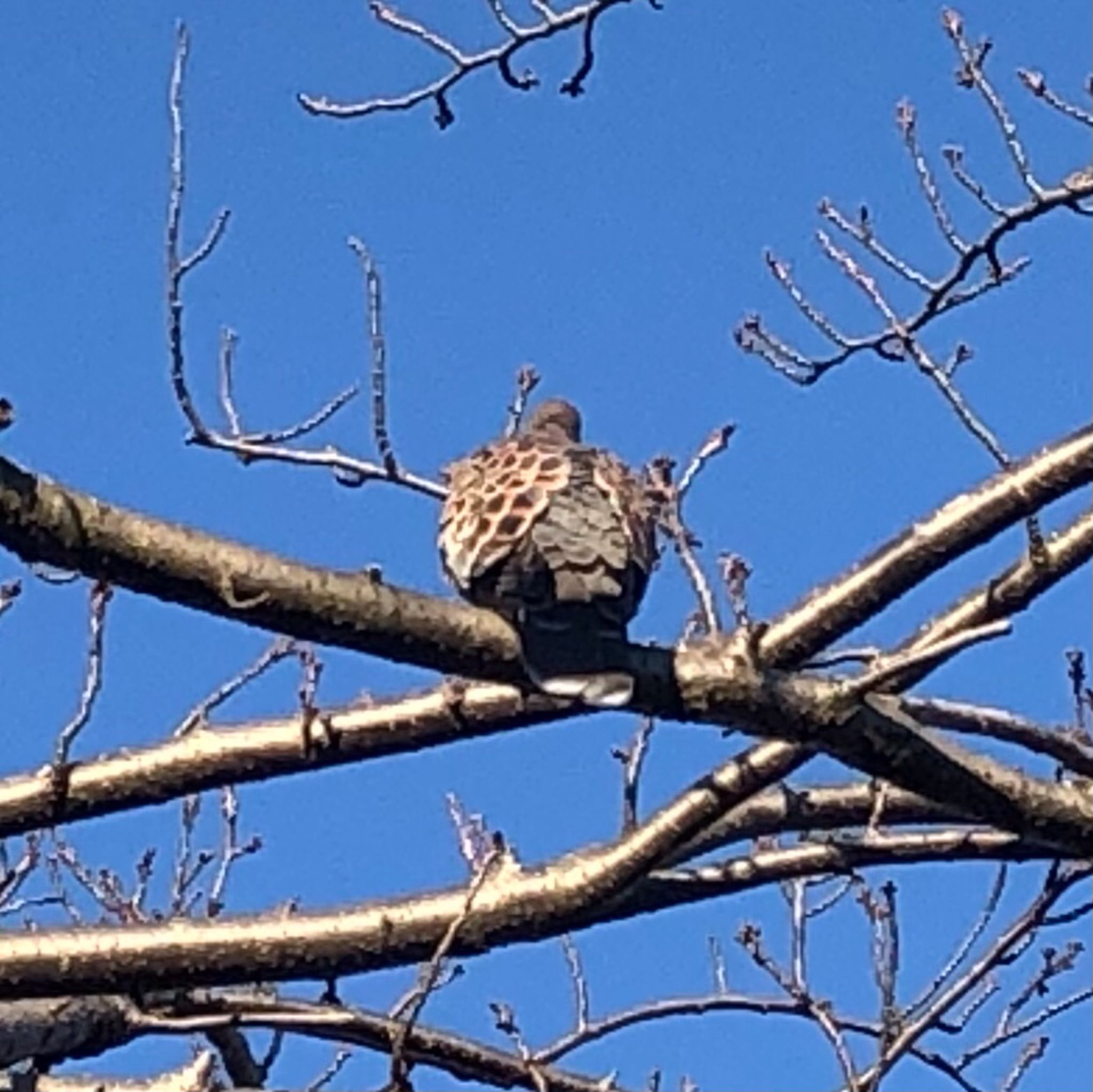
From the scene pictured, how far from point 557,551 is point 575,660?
468 millimetres

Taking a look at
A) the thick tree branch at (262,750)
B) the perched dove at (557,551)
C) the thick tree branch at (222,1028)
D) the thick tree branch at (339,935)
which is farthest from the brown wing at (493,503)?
the thick tree branch at (222,1028)

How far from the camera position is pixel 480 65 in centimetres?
344

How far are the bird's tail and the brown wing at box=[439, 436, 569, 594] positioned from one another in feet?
1.07

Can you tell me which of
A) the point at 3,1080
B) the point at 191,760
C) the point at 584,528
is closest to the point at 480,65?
the point at 584,528

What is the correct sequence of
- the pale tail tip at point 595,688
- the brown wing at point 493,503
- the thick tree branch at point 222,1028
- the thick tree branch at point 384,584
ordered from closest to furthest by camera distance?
the thick tree branch at point 384,584 → the pale tail tip at point 595,688 → the brown wing at point 493,503 → the thick tree branch at point 222,1028

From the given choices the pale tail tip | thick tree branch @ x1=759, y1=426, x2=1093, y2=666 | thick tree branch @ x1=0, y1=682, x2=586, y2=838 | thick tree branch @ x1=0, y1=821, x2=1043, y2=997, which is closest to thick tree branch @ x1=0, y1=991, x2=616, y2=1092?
thick tree branch @ x1=0, y1=821, x2=1043, y2=997

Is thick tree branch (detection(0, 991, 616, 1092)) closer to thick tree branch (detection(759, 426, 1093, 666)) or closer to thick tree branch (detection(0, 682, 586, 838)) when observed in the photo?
thick tree branch (detection(0, 682, 586, 838))

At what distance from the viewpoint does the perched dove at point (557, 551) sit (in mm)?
2781

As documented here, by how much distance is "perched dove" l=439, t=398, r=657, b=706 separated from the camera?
2781 mm

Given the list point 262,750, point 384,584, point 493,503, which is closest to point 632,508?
point 493,503

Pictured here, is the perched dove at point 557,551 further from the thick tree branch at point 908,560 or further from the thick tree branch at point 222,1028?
the thick tree branch at point 222,1028

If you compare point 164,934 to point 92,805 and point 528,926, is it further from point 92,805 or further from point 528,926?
point 528,926

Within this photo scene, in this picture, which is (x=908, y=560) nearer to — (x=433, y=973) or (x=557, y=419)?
(x=433, y=973)

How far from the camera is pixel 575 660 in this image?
2.73 m
